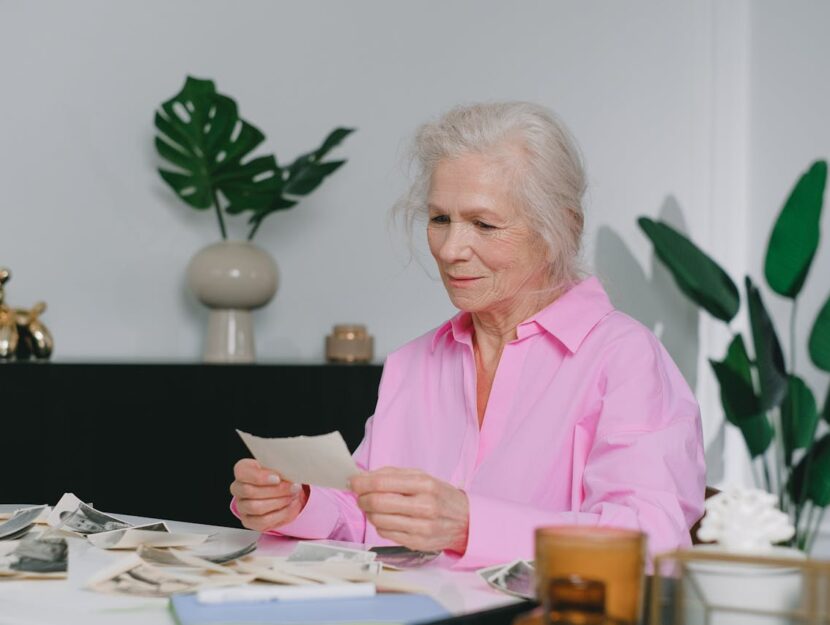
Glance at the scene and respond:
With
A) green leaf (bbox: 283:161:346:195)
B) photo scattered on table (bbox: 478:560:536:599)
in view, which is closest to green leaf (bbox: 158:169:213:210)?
green leaf (bbox: 283:161:346:195)

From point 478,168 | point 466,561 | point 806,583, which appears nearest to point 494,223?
point 478,168

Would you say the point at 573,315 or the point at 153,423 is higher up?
the point at 573,315

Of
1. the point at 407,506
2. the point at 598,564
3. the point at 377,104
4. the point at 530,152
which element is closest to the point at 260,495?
the point at 407,506

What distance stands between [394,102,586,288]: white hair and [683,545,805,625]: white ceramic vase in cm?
101

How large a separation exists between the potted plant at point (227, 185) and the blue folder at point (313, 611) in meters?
2.35

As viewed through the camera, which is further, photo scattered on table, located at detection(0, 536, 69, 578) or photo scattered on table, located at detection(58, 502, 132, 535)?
photo scattered on table, located at detection(58, 502, 132, 535)

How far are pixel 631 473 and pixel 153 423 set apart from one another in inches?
74.4

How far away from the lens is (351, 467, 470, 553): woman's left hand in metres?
1.40

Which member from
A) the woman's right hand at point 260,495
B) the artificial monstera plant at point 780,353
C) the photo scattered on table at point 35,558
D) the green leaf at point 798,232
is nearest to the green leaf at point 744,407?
the artificial monstera plant at point 780,353

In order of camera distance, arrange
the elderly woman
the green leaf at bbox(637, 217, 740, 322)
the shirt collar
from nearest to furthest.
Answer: the elderly woman
the shirt collar
the green leaf at bbox(637, 217, 740, 322)

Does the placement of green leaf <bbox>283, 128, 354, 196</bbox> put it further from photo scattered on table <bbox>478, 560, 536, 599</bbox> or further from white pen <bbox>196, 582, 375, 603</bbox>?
white pen <bbox>196, 582, 375, 603</bbox>

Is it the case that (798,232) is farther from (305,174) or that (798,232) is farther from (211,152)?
(211,152)

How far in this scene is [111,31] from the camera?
3664 millimetres

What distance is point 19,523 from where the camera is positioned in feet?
5.40
